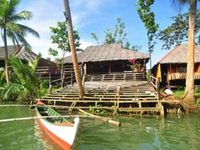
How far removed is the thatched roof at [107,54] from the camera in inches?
1322

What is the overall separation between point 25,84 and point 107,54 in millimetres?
10068

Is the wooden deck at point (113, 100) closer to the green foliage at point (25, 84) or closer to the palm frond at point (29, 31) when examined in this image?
the green foliage at point (25, 84)

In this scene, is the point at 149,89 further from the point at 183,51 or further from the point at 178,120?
the point at 183,51

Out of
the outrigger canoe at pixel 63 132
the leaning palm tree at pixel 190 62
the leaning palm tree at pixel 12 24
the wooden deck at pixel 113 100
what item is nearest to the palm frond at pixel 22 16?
the leaning palm tree at pixel 12 24

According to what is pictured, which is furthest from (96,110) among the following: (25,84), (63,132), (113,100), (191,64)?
(63,132)

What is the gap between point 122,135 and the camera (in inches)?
612

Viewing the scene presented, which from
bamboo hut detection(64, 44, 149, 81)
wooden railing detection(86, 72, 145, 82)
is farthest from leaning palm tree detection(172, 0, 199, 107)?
bamboo hut detection(64, 44, 149, 81)

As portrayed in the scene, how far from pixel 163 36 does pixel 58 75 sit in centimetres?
1359

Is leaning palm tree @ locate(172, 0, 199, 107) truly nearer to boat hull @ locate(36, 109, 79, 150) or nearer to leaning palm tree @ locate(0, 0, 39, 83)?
boat hull @ locate(36, 109, 79, 150)

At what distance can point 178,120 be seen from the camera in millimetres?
19234

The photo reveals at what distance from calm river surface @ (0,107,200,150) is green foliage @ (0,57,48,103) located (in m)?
8.13

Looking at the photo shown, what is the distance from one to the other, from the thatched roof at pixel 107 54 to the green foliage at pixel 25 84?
6167mm

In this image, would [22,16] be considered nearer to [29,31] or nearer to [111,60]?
[29,31]

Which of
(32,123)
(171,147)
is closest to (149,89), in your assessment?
(32,123)
